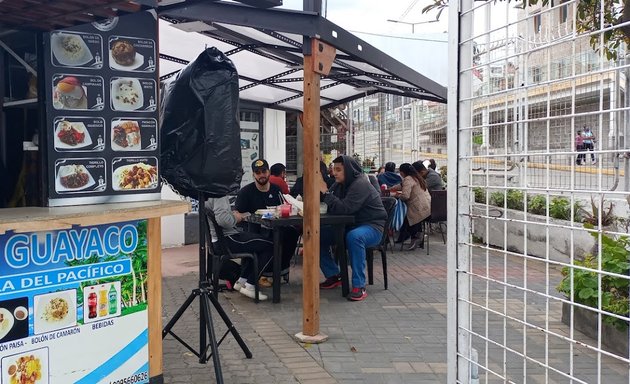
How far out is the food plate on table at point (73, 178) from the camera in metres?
3.42

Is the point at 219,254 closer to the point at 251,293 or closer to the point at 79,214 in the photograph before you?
the point at 251,293

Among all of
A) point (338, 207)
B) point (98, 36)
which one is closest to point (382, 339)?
point (338, 207)

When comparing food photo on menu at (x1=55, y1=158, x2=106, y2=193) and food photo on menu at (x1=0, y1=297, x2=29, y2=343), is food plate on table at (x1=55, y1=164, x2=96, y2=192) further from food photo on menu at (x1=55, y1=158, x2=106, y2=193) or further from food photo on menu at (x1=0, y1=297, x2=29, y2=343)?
food photo on menu at (x1=0, y1=297, x2=29, y2=343)

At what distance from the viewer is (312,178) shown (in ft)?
16.4

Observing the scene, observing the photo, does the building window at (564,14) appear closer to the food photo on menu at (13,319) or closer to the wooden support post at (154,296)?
the wooden support post at (154,296)

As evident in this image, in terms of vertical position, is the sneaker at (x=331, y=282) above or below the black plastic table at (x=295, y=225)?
below

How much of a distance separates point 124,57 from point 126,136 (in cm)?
47

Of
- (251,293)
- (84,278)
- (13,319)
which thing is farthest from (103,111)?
(251,293)

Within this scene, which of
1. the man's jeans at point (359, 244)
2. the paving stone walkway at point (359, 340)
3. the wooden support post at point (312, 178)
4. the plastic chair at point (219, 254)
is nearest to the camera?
the paving stone walkway at point (359, 340)

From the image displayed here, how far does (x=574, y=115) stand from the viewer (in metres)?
2.13

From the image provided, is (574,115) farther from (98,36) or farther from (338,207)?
(338,207)

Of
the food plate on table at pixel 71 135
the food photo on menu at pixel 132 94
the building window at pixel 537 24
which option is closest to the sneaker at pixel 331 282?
the food photo on menu at pixel 132 94

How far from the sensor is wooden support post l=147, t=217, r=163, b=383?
3.65 metres

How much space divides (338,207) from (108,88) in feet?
11.1
